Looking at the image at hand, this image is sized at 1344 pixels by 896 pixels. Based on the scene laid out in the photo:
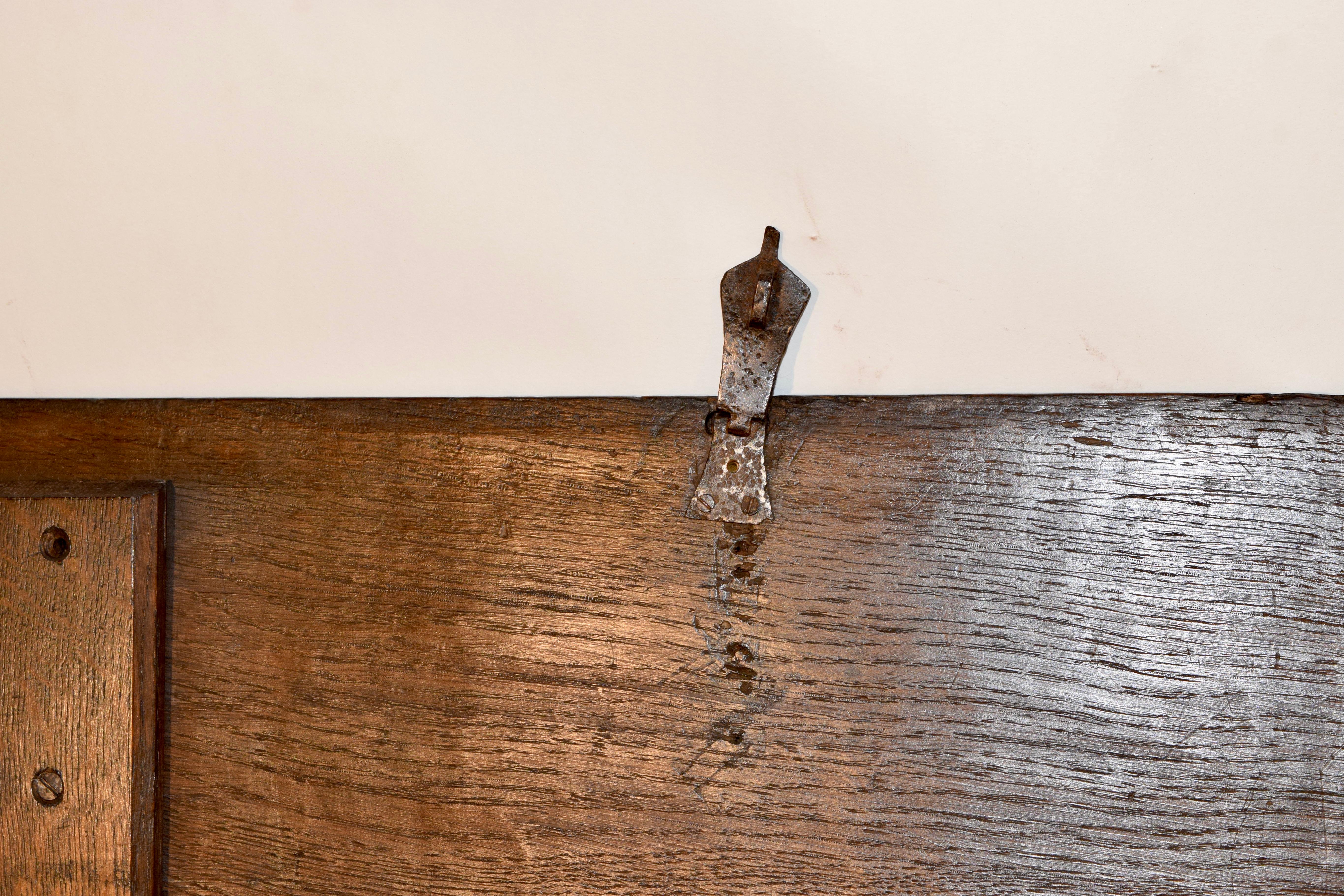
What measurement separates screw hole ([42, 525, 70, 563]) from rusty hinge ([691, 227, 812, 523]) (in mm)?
334

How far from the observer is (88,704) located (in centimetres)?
43

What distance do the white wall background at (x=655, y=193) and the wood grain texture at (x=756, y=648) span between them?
3cm

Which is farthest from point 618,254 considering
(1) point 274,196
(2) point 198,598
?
(2) point 198,598

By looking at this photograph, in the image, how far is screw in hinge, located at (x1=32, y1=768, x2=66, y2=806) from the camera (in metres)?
0.43

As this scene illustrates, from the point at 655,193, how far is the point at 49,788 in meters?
0.43

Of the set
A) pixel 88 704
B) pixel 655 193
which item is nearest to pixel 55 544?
pixel 88 704

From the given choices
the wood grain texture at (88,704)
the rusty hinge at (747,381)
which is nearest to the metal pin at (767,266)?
the rusty hinge at (747,381)

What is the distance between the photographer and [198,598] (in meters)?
0.44

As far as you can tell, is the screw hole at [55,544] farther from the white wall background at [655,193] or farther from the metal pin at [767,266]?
the metal pin at [767,266]

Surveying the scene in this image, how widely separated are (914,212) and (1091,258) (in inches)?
3.1

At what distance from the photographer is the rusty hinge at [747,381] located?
389mm

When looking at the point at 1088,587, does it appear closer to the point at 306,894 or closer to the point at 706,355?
the point at 706,355

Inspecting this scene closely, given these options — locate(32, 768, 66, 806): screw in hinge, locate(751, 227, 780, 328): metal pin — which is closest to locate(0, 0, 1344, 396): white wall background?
locate(751, 227, 780, 328): metal pin

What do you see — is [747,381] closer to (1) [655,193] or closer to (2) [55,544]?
(1) [655,193]
